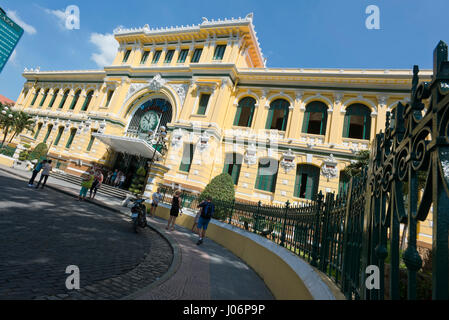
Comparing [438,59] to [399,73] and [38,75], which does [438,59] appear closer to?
[399,73]

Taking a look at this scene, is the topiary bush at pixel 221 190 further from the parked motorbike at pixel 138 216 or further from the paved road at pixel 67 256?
the paved road at pixel 67 256

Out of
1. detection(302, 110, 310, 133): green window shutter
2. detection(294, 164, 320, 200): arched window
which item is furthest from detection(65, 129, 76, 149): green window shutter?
detection(302, 110, 310, 133): green window shutter

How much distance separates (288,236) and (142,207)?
4.85 m

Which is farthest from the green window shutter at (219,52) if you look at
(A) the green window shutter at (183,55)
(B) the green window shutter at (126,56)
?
(B) the green window shutter at (126,56)

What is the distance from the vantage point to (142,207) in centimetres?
753

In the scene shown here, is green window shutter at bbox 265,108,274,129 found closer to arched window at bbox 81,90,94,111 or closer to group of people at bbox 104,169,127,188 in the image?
group of people at bbox 104,169,127,188

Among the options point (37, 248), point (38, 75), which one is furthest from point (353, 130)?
point (38, 75)

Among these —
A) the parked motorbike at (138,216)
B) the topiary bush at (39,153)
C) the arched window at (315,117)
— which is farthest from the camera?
the topiary bush at (39,153)

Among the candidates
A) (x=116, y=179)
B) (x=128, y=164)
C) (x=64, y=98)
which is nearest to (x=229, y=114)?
(x=128, y=164)

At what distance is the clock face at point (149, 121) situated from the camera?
66.3 feet

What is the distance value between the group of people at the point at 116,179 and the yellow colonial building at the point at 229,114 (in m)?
1.52

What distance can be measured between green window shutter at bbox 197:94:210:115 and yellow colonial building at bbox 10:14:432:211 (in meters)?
0.09

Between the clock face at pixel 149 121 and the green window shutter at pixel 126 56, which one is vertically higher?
the green window shutter at pixel 126 56

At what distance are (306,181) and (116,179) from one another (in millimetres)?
15180
